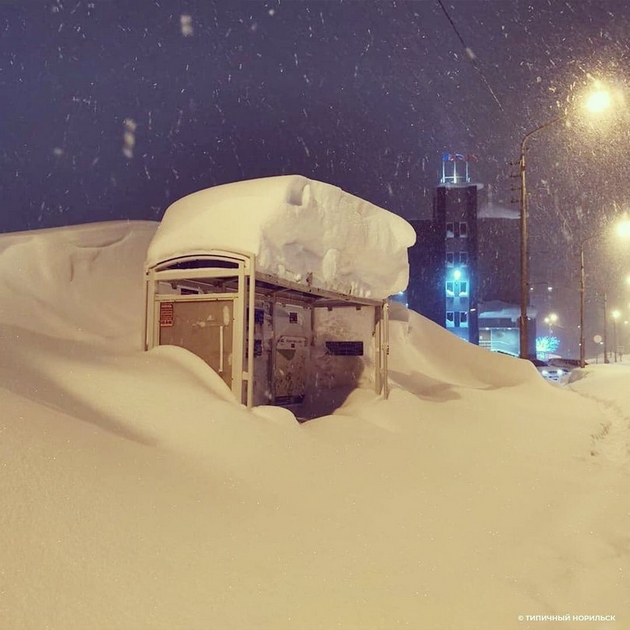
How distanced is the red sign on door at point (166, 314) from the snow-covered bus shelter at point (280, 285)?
0.05 ft

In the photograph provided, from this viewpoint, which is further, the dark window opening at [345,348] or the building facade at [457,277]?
the building facade at [457,277]

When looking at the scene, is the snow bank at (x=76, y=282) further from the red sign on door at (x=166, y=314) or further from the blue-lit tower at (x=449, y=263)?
the blue-lit tower at (x=449, y=263)

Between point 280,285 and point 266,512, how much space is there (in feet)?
16.2

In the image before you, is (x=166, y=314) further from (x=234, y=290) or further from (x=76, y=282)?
(x=76, y=282)

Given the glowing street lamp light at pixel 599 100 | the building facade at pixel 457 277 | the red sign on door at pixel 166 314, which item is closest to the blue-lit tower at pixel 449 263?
the building facade at pixel 457 277

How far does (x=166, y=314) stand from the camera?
9.84 meters

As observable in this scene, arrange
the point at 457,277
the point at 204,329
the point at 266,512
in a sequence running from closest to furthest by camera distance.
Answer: the point at 266,512, the point at 204,329, the point at 457,277

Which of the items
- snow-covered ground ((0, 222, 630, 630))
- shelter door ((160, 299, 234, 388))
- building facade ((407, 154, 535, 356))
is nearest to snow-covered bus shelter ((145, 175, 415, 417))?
shelter door ((160, 299, 234, 388))

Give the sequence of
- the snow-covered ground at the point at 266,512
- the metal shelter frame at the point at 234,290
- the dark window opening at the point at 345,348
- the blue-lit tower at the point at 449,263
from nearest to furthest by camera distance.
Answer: the snow-covered ground at the point at 266,512 → the metal shelter frame at the point at 234,290 → the dark window opening at the point at 345,348 → the blue-lit tower at the point at 449,263

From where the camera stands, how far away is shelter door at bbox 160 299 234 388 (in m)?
9.33

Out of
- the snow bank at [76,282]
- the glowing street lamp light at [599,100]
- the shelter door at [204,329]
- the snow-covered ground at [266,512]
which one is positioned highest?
the glowing street lamp light at [599,100]

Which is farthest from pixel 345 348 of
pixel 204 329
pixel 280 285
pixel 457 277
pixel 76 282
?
pixel 457 277

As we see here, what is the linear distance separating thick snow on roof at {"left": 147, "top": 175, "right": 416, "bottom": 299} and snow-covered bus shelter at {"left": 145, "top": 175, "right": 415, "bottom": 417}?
2cm

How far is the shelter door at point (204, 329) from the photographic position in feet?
30.6
